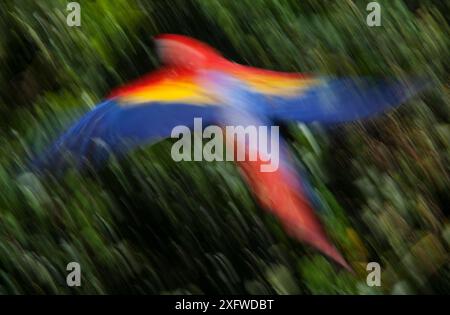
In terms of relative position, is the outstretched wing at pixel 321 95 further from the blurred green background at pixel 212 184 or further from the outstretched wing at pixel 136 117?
the outstretched wing at pixel 136 117

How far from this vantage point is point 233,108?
3498mm

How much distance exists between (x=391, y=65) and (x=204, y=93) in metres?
0.58

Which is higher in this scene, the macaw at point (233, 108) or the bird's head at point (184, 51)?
the bird's head at point (184, 51)

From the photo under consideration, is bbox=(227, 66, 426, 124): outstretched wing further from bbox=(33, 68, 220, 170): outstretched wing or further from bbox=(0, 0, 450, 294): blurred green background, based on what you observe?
bbox=(33, 68, 220, 170): outstretched wing

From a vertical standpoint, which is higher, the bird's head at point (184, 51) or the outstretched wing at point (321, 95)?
the bird's head at point (184, 51)

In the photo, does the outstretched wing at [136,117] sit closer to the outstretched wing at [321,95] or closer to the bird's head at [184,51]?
the bird's head at [184,51]

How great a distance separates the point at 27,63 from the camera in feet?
11.6

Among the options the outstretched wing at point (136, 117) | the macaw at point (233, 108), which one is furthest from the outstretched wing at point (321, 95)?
the outstretched wing at point (136, 117)

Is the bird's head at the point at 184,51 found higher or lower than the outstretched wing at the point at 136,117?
higher

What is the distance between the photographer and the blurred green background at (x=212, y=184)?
348 centimetres

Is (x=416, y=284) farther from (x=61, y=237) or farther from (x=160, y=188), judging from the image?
(x=61, y=237)

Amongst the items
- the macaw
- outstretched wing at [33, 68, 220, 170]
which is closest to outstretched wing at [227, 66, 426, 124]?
the macaw
